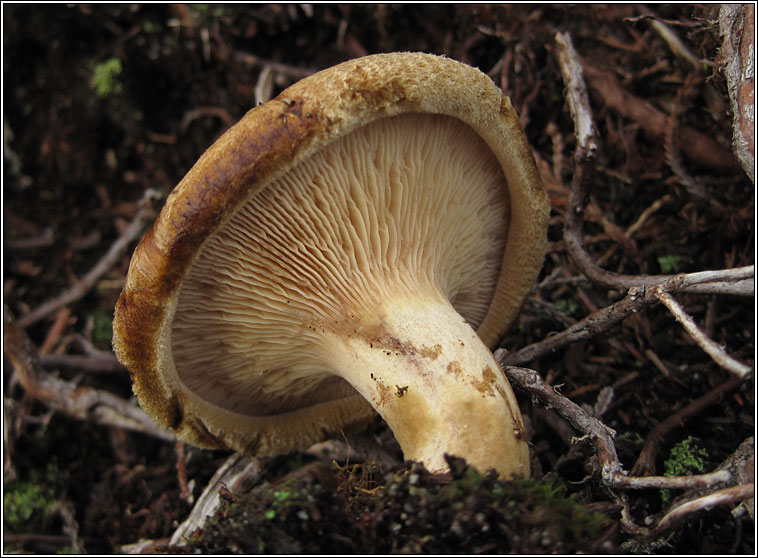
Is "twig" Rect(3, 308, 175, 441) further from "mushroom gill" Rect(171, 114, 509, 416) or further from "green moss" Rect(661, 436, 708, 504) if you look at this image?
"green moss" Rect(661, 436, 708, 504)

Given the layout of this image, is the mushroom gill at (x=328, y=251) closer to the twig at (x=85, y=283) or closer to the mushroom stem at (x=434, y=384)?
the mushroom stem at (x=434, y=384)

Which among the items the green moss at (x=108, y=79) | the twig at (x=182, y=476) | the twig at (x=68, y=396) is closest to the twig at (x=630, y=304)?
the twig at (x=182, y=476)

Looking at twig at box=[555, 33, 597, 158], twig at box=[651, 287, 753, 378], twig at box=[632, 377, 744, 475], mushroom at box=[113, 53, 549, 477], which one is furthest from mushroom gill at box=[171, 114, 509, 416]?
twig at box=[632, 377, 744, 475]

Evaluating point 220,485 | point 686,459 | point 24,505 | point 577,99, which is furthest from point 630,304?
point 24,505

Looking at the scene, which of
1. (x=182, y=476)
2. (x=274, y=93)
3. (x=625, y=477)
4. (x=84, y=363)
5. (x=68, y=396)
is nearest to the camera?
(x=625, y=477)

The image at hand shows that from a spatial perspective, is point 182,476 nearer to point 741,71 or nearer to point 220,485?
point 220,485

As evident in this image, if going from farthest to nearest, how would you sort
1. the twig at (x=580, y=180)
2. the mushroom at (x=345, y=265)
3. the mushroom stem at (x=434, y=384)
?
the twig at (x=580, y=180)
the mushroom stem at (x=434, y=384)
the mushroom at (x=345, y=265)

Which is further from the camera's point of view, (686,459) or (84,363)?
(84,363)

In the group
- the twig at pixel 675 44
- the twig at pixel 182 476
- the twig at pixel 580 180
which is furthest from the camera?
the twig at pixel 675 44
